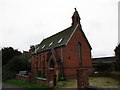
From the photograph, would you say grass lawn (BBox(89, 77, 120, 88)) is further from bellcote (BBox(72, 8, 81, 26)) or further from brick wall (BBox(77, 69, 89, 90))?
bellcote (BBox(72, 8, 81, 26))

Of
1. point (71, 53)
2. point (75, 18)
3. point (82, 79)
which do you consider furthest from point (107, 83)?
point (75, 18)

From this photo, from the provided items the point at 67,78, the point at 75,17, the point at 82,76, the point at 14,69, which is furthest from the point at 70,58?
the point at 14,69

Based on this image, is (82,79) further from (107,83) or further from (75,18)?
(75,18)

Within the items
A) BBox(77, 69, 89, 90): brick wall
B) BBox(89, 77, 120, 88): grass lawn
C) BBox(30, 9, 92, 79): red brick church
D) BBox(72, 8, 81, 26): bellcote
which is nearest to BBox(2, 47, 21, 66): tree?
BBox(30, 9, 92, 79): red brick church

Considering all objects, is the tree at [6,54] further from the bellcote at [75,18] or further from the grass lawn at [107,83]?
the grass lawn at [107,83]

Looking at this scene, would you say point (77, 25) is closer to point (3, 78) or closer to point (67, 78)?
point (67, 78)

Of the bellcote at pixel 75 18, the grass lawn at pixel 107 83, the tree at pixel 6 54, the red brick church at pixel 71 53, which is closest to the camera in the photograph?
the grass lawn at pixel 107 83

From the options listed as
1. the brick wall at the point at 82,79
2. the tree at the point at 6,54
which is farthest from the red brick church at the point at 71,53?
the tree at the point at 6,54

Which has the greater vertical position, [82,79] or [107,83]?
[82,79]

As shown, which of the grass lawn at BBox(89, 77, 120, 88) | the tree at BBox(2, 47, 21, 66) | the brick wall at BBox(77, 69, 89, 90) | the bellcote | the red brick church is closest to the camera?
the brick wall at BBox(77, 69, 89, 90)

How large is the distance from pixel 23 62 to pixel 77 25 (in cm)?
1814

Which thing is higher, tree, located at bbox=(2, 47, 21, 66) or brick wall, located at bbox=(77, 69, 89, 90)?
tree, located at bbox=(2, 47, 21, 66)

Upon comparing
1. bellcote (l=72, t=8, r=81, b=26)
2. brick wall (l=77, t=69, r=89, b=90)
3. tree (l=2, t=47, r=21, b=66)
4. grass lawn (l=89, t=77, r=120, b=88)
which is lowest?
grass lawn (l=89, t=77, r=120, b=88)

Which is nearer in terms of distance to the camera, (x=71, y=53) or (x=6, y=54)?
(x=71, y=53)
